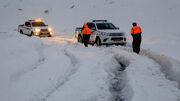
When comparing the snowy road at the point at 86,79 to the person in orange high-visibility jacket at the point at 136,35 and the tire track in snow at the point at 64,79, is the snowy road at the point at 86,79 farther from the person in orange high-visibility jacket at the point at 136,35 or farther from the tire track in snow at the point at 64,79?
the person in orange high-visibility jacket at the point at 136,35

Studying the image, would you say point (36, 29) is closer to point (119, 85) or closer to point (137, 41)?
point (137, 41)

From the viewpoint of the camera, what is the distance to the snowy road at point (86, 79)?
580 cm

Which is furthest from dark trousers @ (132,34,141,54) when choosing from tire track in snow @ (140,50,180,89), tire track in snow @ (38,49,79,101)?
tire track in snow @ (38,49,79,101)

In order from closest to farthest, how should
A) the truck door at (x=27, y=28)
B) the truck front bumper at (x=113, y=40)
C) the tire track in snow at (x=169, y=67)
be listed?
the tire track in snow at (x=169, y=67)
the truck front bumper at (x=113, y=40)
the truck door at (x=27, y=28)

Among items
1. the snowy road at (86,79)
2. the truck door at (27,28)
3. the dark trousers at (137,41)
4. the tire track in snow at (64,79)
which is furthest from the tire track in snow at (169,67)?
the truck door at (27,28)

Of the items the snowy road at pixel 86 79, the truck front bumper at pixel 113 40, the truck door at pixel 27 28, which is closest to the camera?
the snowy road at pixel 86 79

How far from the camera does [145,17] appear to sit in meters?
34.2

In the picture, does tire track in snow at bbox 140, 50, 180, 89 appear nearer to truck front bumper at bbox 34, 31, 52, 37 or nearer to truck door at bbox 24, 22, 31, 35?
truck front bumper at bbox 34, 31, 52, 37

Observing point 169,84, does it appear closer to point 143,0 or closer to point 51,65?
point 51,65

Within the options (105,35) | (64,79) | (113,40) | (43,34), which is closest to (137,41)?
(113,40)

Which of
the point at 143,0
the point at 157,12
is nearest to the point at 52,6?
the point at 143,0

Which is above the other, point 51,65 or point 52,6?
point 52,6

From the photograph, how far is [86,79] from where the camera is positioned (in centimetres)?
707

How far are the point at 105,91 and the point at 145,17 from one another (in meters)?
29.6
